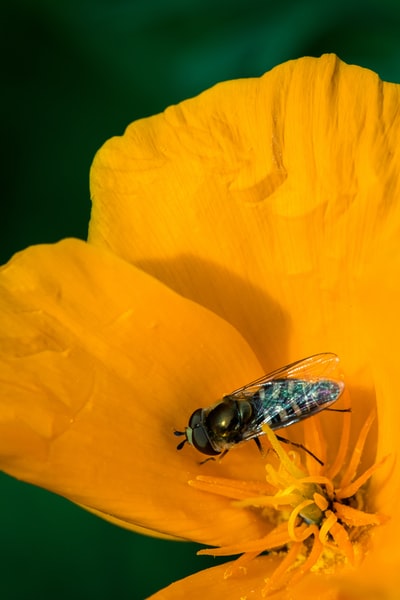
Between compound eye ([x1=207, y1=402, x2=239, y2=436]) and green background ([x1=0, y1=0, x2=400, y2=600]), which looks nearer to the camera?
compound eye ([x1=207, y1=402, x2=239, y2=436])

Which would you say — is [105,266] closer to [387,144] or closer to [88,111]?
[387,144]

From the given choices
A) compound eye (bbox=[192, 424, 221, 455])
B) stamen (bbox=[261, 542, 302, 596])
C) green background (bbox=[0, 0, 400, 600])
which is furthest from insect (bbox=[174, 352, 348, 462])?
green background (bbox=[0, 0, 400, 600])

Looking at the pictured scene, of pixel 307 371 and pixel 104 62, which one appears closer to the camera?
pixel 307 371

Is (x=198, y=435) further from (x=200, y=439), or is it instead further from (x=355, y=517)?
(x=355, y=517)

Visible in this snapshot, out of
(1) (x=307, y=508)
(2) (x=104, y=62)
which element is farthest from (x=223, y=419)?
(2) (x=104, y=62)

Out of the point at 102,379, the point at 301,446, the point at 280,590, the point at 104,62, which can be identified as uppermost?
the point at 104,62

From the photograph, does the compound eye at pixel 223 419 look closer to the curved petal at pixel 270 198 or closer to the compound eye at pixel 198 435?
the compound eye at pixel 198 435

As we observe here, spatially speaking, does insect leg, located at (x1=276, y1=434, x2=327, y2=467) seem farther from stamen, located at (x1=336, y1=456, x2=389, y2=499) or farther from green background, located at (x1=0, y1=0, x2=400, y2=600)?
green background, located at (x1=0, y1=0, x2=400, y2=600)
